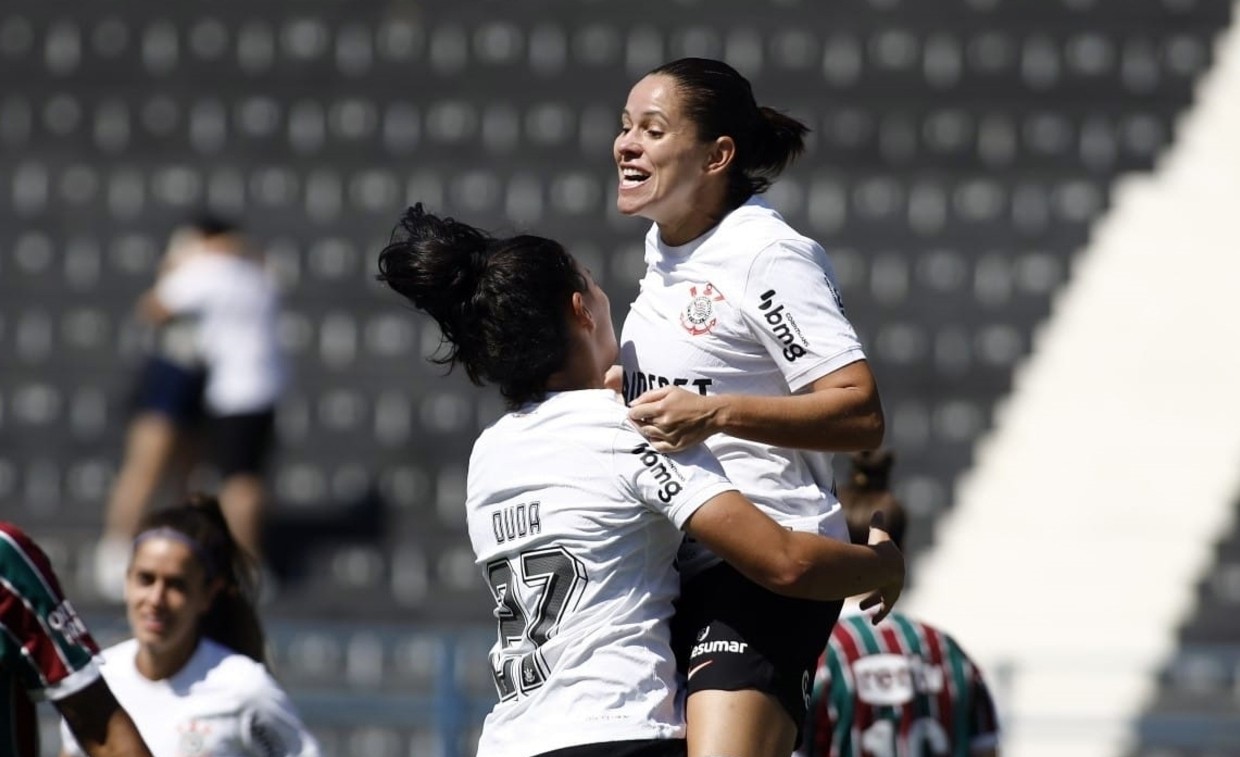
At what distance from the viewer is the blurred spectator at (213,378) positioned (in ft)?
31.2

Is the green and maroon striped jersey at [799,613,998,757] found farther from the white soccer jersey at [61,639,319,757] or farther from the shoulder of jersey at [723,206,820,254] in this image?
the shoulder of jersey at [723,206,820,254]

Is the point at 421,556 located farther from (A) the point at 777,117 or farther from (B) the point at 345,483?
(A) the point at 777,117

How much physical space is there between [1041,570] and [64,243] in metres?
5.52

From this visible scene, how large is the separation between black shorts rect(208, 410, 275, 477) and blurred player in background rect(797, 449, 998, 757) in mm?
5397

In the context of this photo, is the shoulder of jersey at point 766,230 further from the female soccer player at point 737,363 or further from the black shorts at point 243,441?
the black shorts at point 243,441

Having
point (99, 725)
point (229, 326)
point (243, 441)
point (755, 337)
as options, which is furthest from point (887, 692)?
point (229, 326)

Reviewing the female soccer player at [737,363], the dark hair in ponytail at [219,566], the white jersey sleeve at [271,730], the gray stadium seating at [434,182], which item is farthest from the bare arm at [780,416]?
the gray stadium seating at [434,182]

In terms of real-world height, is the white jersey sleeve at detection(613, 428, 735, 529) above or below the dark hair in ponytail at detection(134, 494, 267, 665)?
above

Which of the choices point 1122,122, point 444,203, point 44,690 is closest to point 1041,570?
point 1122,122

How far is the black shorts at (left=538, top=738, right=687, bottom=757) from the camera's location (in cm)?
303

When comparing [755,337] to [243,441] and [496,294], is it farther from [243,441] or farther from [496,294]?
[243,441]

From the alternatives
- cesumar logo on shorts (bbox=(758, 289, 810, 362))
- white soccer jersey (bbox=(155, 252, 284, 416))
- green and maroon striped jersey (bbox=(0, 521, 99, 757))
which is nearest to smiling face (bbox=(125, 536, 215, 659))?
green and maroon striped jersey (bbox=(0, 521, 99, 757))

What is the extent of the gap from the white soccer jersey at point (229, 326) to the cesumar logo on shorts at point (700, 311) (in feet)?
21.1

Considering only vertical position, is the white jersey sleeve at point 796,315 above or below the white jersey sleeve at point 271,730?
above
